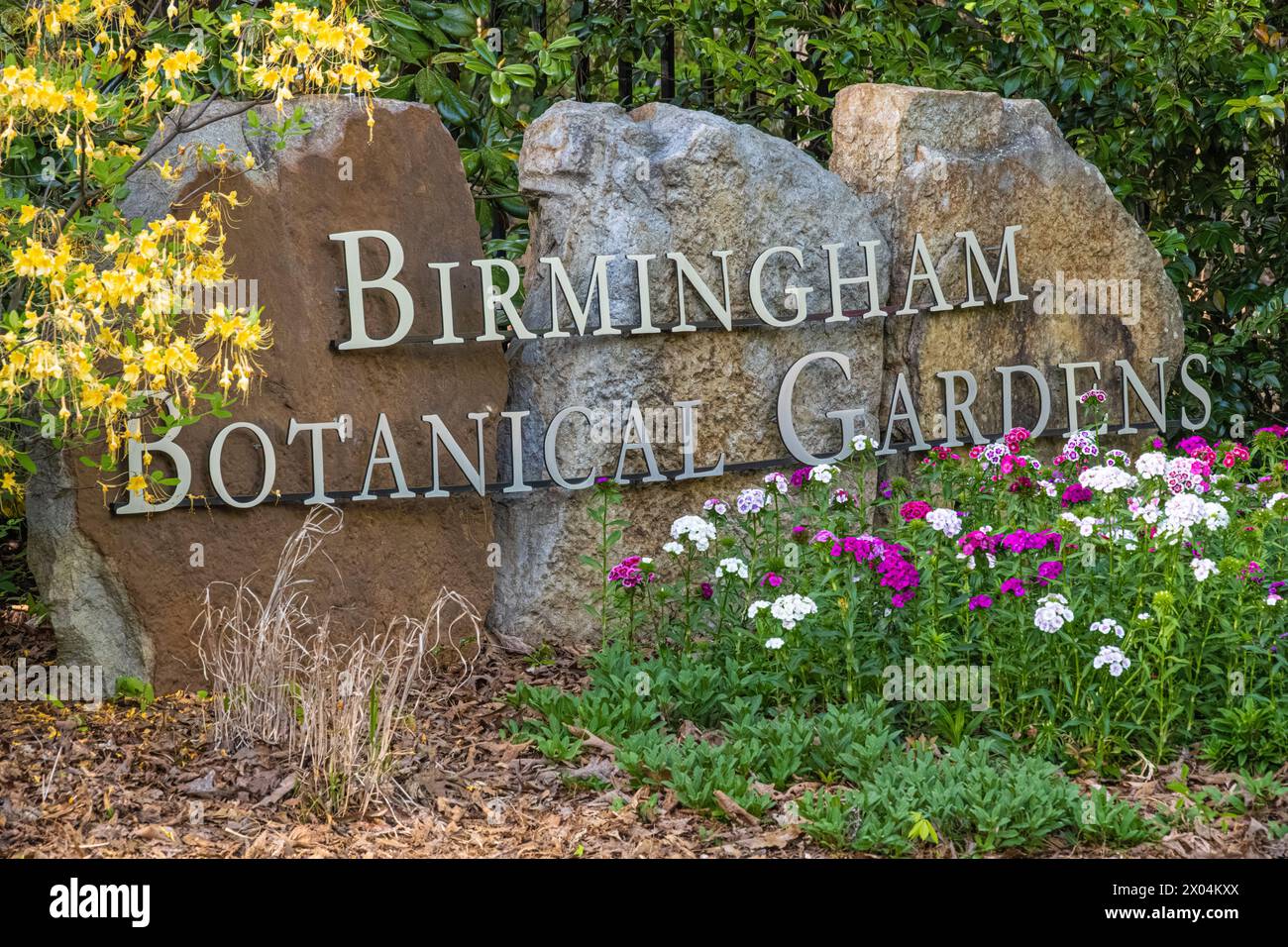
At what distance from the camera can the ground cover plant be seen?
12.5 ft

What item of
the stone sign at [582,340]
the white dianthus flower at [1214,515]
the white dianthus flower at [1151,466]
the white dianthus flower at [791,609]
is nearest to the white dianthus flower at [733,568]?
the white dianthus flower at [791,609]

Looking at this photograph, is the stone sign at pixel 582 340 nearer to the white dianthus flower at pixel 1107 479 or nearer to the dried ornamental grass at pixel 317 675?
the dried ornamental grass at pixel 317 675

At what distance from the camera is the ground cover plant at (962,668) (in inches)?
150

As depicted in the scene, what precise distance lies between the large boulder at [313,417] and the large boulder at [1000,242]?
1792mm

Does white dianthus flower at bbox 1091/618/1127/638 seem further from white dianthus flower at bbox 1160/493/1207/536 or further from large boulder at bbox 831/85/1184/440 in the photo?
large boulder at bbox 831/85/1184/440

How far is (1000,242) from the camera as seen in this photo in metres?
6.09

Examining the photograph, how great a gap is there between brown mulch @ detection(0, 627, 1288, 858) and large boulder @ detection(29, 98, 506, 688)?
1.50ft

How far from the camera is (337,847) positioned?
3.67m

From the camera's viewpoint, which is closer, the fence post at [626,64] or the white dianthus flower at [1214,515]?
the white dianthus flower at [1214,515]

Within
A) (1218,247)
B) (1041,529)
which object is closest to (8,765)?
(1041,529)

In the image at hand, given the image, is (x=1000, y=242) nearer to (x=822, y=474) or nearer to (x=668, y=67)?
(x=822, y=474)

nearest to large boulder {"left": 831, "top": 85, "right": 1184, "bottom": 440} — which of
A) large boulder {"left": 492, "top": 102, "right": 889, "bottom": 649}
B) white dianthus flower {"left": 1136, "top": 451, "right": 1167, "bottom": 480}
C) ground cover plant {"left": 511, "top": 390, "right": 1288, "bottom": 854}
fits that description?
large boulder {"left": 492, "top": 102, "right": 889, "bottom": 649}

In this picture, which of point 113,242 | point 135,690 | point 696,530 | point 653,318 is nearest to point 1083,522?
point 696,530

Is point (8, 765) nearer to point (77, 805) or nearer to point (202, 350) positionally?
point (77, 805)
